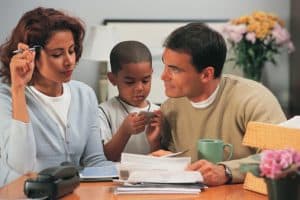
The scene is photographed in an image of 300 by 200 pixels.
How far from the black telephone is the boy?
2.12 feet

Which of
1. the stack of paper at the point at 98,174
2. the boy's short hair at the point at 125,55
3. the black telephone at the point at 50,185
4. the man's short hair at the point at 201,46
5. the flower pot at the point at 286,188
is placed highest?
the man's short hair at the point at 201,46

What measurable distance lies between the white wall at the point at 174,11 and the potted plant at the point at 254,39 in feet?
0.50

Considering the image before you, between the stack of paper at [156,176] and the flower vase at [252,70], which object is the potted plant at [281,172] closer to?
the stack of paper at [156,176]

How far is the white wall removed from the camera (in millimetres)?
2652

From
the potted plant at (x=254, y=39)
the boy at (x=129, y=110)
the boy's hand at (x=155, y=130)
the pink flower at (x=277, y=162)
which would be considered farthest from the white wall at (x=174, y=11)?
the pink flower at (x=277, y=162)

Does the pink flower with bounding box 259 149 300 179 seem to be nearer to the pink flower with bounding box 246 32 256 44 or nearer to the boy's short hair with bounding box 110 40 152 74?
the boy's short hair with bounding box 110 40 152 74

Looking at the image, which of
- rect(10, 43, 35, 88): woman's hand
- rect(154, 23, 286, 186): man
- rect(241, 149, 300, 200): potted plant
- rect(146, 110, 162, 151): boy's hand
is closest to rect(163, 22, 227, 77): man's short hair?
rect(154, 23, 286, 186): man

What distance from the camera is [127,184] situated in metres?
1.43

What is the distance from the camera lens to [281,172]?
1.05 m

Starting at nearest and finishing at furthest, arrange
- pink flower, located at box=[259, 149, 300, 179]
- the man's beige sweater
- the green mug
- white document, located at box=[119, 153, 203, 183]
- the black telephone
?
pink flower, located at box=[259, 149, 300, 179] < the black telephone < white document, located at box=[119, 153, 203, 183] < the green mug < the man's beige sweater

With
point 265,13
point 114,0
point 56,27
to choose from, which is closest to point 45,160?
point 56,27

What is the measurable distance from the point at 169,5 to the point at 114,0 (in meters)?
0.31

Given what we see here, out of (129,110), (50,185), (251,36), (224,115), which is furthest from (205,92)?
(251,36)

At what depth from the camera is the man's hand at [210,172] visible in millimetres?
1449
